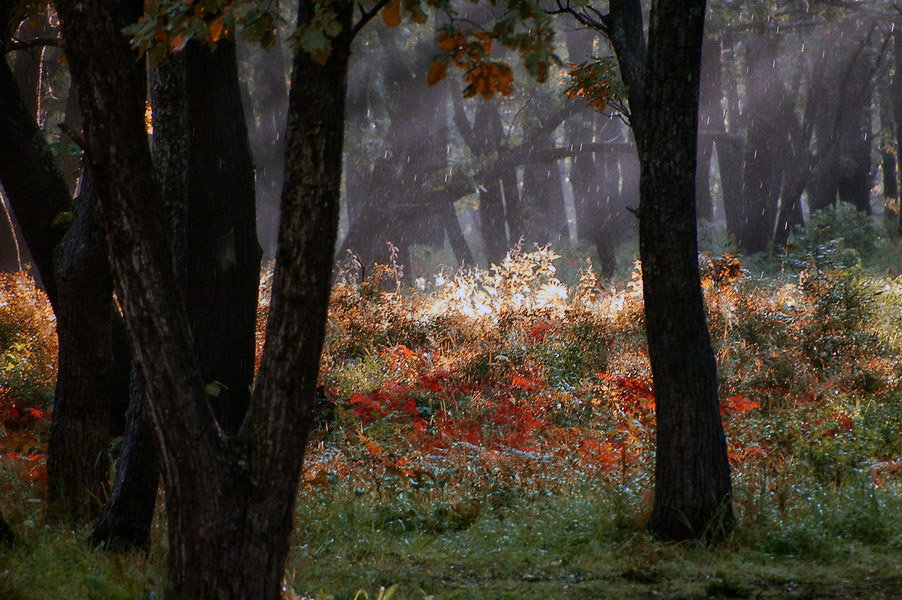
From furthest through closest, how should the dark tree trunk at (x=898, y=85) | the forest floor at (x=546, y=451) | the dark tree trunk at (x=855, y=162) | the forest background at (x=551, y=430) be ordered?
1. the dark tree trunk at (x=855, y=162)
2. the dark tree trunk at (x=898, y=85)
3. the forest background at (x=551, y=430)
4. the forest floor at (x=546, y=451)

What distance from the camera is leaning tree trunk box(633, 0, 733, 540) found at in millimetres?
5051

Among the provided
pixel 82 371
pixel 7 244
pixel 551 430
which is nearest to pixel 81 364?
pixel 82 371

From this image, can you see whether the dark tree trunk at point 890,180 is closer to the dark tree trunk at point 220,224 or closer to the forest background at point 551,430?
the forest background at point 551,430

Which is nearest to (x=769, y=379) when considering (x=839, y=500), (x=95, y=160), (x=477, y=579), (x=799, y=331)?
(x=799, y=331)

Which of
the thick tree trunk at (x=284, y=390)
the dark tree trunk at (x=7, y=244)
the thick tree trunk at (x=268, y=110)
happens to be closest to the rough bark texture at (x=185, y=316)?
the thick tree trunk at (x=284, y=390)

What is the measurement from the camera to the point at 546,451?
24.8 feet

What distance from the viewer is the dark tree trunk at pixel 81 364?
5.23 metres

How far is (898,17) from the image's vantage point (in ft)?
75.0

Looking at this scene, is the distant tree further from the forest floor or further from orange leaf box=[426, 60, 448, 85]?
orange leaf box=[426, 60, 448, 85]

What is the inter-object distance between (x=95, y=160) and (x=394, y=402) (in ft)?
→ 19.9

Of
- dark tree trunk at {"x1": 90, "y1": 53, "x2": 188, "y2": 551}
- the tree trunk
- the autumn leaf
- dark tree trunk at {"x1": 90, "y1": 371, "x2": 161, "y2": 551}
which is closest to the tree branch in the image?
the autumn leaf

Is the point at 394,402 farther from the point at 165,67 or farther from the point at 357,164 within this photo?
the point at 357,164

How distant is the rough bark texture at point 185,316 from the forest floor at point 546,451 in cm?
53

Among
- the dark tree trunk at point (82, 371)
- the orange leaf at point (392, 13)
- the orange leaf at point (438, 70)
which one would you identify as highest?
the orange leaf at point (392, 13)
